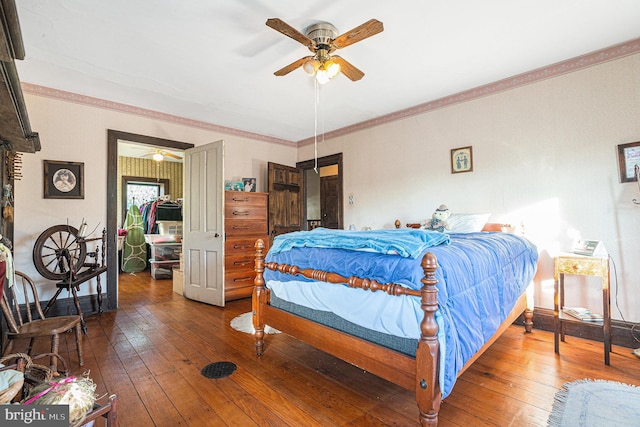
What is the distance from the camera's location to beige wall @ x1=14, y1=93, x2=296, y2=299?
10.5 ft

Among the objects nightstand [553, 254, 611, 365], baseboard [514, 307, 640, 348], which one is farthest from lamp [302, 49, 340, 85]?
baseboard [514, 307, 640, 348]

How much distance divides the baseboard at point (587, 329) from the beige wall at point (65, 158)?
5.15 m

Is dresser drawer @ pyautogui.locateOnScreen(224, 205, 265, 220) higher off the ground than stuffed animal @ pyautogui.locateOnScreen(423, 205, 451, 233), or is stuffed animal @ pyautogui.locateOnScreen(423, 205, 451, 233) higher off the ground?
dresser drawer @ pyautogui.locateOnScreen(224, 205, 265, 220)

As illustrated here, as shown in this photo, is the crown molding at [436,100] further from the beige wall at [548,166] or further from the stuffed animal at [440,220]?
the stuffed animal at [440,220]

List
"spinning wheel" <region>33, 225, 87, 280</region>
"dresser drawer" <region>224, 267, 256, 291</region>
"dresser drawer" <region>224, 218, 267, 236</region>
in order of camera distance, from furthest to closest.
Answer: "dresser drawer" <region>224, 218, 267, 236</region> → "dresser drawer" <region>224, 267, 256, 291</region> → "spinning wheel" <region>33, 225, 87, 280</region>

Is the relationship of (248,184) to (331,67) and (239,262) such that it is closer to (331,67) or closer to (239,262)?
(239,262)

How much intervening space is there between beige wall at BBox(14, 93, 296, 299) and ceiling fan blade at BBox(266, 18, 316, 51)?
2916 mm

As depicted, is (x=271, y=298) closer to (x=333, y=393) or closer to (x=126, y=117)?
(x=333, y=393)

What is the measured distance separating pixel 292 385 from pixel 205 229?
266cm

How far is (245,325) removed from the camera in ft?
9.96

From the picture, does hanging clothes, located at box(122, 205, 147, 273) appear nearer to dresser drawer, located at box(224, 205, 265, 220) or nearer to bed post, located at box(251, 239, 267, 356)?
dresser drawer, located at box(224, 205, 265, 220)

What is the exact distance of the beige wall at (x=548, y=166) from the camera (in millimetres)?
2590

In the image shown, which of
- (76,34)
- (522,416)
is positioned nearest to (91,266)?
(76,34)

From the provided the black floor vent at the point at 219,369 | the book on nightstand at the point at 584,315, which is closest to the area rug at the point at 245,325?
the black floor vent at the point at 219,369
